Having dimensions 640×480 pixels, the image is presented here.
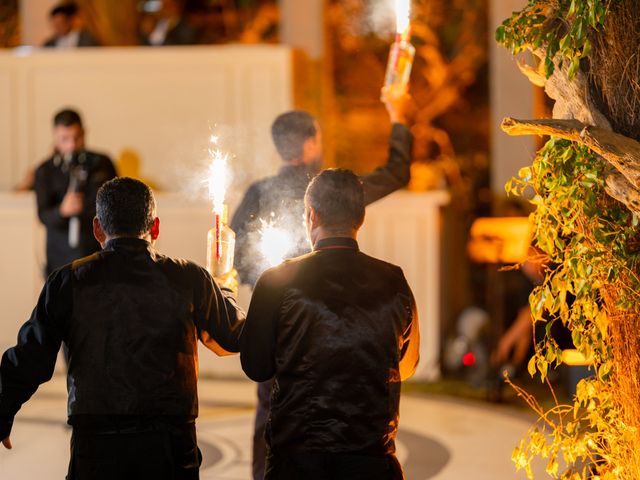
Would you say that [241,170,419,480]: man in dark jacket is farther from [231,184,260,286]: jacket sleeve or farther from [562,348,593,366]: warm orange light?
[562,348,593,366]: warm orange light

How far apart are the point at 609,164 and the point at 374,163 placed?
8051mm

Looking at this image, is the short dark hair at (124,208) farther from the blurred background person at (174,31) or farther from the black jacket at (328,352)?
the blurred background person at (174,31)

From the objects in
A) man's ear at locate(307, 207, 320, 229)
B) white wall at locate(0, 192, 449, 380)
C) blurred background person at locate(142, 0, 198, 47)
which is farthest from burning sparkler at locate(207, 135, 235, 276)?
blurred background person at locate(142, 0, 198, 47)

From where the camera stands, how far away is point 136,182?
3.88 metres

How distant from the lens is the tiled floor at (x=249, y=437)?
21.0 feet

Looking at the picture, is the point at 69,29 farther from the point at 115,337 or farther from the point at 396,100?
the point at 115,337

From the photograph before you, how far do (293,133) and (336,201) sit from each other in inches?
58.4

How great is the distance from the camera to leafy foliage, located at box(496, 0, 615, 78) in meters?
3.79

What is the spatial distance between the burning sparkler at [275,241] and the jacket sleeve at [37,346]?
4.51 ft

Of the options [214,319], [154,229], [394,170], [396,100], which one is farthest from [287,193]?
[214,319]

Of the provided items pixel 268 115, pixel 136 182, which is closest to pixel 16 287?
pixel 268 115

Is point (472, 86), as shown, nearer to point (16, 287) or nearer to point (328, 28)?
point (328, 28)

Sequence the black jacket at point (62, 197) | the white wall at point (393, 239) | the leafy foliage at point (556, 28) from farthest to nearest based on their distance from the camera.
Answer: the white wall at point (393, 239) → the black jacket at point (62, 197) → the leafy foliage at point (556, 28)

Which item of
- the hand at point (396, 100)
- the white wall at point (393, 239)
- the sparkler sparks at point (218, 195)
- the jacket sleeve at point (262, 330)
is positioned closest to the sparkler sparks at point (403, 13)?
the hand at point (396, 100)
